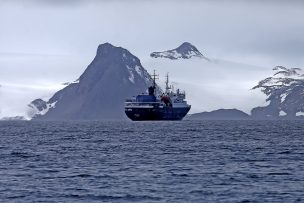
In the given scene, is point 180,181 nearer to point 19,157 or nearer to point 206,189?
point 206,189

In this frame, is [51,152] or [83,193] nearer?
[83,193]

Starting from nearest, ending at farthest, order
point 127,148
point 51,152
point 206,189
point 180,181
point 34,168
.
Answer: point 206,189 < point 180,181 < point 34,168 < point 51,152 < point 127,148

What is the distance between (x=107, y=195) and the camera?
56.5 m

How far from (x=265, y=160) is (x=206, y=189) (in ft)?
87.1

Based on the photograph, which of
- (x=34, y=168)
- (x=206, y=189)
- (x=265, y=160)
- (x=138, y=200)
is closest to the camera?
(x=138, y=200)

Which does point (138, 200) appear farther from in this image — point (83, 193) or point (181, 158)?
point (181, 158)

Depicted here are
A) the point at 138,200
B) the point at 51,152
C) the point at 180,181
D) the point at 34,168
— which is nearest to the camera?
the point at 138,200

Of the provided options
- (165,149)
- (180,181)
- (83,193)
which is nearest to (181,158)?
(165,149)

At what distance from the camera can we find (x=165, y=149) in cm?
10444

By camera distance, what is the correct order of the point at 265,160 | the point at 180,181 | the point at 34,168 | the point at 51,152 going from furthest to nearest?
the point at 51,152 < the point at 265,160 < the point at 34,168 < the point at 180,181

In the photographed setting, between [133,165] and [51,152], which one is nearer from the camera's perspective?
[133,165]

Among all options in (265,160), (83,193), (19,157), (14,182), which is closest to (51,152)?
(19,157)

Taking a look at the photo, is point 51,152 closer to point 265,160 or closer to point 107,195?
point 265,160

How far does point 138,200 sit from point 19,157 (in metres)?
38.1
